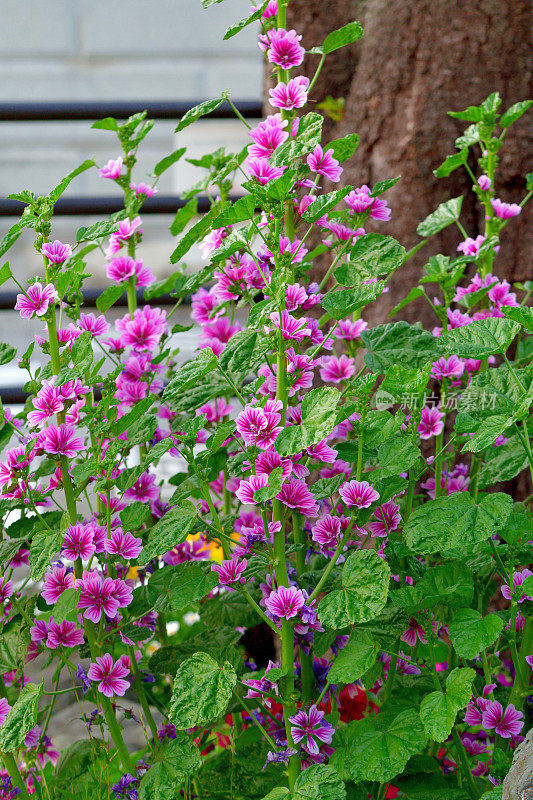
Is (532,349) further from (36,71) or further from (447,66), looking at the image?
(36,71)

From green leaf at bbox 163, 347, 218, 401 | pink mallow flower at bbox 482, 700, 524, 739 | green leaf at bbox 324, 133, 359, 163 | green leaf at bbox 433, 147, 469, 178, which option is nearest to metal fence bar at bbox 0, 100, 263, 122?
green leaf at bbox 433, 147, 469, 178

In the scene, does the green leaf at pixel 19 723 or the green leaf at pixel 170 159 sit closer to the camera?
the green leaf at pixel 19 723

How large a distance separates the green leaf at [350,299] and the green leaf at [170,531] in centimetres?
27

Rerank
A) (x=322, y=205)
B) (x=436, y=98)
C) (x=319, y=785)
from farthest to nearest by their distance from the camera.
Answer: (x=436, y=98) → (x=322, y=205) → (x=319, y=785)

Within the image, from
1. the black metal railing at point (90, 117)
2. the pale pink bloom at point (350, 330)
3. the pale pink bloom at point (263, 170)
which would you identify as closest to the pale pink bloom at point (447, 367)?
the pale pink bloom at point (350, 330)

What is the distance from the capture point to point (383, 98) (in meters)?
1.64

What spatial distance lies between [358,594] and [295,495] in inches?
5.1

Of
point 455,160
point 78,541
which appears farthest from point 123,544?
point 455,160

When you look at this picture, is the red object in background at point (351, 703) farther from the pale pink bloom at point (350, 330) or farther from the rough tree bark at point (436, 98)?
the rough tree bark at point (436, 98)

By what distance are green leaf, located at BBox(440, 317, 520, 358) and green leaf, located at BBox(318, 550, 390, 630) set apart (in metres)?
0.23

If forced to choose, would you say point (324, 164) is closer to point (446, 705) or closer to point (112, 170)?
point (112, 170)

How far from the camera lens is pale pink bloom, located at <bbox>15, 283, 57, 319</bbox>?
927 mm

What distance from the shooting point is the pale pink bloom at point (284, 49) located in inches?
36.5

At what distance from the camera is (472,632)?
81 centimetres
